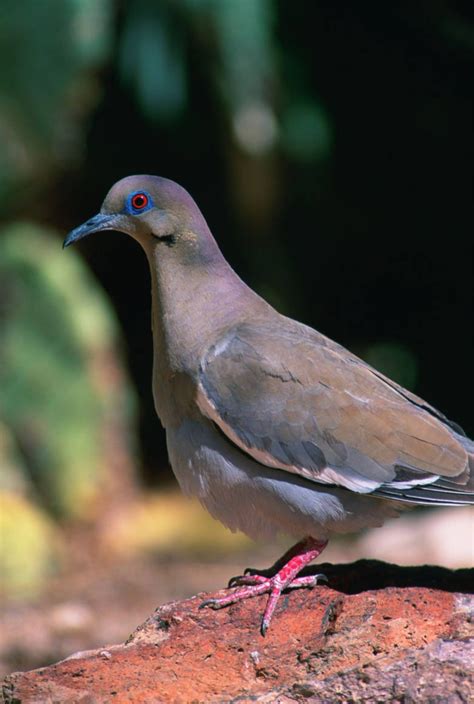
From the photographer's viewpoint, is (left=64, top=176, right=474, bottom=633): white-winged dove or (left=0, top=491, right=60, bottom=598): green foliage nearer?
(left=64, top=176, right=474, bottom=633): white-winged dove

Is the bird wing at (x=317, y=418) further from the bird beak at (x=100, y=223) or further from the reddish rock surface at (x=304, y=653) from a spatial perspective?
the bird beak at (x=100, y=223)

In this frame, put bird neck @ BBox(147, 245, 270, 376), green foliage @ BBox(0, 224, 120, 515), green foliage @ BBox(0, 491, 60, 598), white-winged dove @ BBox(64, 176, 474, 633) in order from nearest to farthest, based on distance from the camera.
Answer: white-winged dove @ BBox(64, 176, 474, 633) → bird neck @ BBox(147, 245, 270, 376) → green foliage @ BBox(0, 491, 60, 598) → green foliage @ BBox(0, 224, 120, 515)

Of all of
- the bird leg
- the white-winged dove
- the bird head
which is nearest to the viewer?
the bird leg

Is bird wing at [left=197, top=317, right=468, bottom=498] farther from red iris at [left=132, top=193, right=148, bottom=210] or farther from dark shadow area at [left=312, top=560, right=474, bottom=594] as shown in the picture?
red iris at [left=132, top=193, right=148, bottom=210]

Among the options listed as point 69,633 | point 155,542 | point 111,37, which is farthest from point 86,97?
point 69,633

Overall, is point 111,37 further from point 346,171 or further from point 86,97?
point 346,171

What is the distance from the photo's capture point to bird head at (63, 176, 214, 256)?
514 centimetres

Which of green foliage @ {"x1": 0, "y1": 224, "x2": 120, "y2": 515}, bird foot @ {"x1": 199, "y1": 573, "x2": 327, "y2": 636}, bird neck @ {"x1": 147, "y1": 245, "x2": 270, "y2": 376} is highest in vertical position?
green foliage @ {"x1": 0, "y1": 224, "x2": 120, "y2": 515}

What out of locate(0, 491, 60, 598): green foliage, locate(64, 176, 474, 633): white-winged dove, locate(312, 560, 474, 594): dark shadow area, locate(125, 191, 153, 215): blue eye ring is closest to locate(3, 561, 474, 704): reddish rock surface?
locate(312, 560, 474, 594): dark shadow area

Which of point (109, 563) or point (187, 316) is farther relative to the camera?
point (109, 563)

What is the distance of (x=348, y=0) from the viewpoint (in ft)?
41.4

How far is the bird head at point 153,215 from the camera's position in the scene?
5.14m

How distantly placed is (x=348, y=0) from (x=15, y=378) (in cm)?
573

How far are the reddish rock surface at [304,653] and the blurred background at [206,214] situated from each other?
502 centimetres
